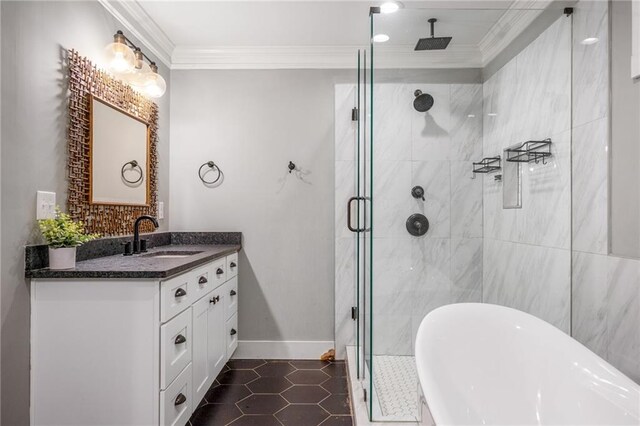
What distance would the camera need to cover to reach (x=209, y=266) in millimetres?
2193

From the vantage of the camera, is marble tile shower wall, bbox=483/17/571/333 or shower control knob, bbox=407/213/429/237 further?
shower control knob, bbox=407/213/429/237

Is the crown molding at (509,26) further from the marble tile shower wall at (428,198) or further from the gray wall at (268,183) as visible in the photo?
the gray wall at (268,183)

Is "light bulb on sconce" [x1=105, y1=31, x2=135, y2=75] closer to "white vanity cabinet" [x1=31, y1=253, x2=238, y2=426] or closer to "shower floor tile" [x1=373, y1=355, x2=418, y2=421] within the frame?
"white vanity cabinet" [x1=31, y1=253, x2=238, y2=426]

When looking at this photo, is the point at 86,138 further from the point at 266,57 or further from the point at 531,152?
the point at 531,152

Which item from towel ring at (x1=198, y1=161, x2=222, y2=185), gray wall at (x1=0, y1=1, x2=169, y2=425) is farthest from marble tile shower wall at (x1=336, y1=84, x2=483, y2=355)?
gray wall at (x1=0, y1=1, x2=169, y2=425)

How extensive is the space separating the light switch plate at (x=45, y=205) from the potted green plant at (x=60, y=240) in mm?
47

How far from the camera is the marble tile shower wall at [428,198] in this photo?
7.19ft

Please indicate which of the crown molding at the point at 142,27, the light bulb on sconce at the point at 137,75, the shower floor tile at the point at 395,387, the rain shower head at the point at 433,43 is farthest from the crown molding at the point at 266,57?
the shower floor tile at the point at 395,387

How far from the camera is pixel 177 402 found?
1.70 meters

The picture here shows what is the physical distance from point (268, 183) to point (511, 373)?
2.16 meters

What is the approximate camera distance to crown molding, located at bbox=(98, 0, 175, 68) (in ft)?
7.35

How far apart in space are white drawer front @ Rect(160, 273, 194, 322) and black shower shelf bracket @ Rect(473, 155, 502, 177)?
1799mm

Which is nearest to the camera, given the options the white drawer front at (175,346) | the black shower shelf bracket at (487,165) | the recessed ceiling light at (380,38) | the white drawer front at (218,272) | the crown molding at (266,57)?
the white drawer front at (175,346)

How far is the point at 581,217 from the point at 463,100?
0.97 metres
